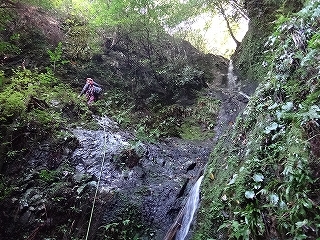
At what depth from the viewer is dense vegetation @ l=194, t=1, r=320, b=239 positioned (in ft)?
9.81

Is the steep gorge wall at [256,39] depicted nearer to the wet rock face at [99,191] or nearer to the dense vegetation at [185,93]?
the dense vegetation at [185,93]

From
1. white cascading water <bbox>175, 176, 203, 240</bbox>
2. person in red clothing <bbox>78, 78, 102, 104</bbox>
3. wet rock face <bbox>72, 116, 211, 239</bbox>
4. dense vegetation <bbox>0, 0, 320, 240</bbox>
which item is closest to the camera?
dense vegetation <bbox>0, 0, 320, 240</bbox>

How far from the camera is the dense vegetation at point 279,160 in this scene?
9.81ft

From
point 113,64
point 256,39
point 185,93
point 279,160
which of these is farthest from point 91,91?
point 279,160

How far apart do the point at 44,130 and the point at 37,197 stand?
7.40ft

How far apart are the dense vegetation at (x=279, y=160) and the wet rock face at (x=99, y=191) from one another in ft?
7.71

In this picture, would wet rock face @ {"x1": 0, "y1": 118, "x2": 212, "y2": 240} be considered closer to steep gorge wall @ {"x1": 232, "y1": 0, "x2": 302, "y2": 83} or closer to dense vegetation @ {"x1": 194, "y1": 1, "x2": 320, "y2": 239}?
dense vegetation @ {"x1": 194, "y1": 1, "x2": 320, "y2": 239}

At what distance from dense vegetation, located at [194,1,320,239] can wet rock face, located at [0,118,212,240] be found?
2.35m

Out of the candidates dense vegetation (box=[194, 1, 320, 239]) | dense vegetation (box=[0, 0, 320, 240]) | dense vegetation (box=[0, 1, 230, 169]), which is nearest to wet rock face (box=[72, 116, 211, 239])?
→ dense vegetation (box=[0, 0, 320, 240])

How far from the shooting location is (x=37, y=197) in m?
7.09

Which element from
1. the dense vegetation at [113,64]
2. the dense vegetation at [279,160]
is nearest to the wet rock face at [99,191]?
the dense vegetation at [113,64]

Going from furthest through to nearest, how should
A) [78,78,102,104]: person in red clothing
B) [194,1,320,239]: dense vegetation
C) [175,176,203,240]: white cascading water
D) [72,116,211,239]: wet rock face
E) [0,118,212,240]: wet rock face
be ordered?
[78,78,102,104]: person in red clothing
[72,116,211,239]: wet rock face
[0,118,212,240]: wet rock face
[175,176,203,240]: white cascading water
[194,1,320,239]: dense vegetation

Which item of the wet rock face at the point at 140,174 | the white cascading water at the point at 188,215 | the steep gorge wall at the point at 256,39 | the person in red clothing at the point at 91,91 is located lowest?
the white cascading water at the point at 188,215

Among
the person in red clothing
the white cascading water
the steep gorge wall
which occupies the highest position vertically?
the person in red clothing
